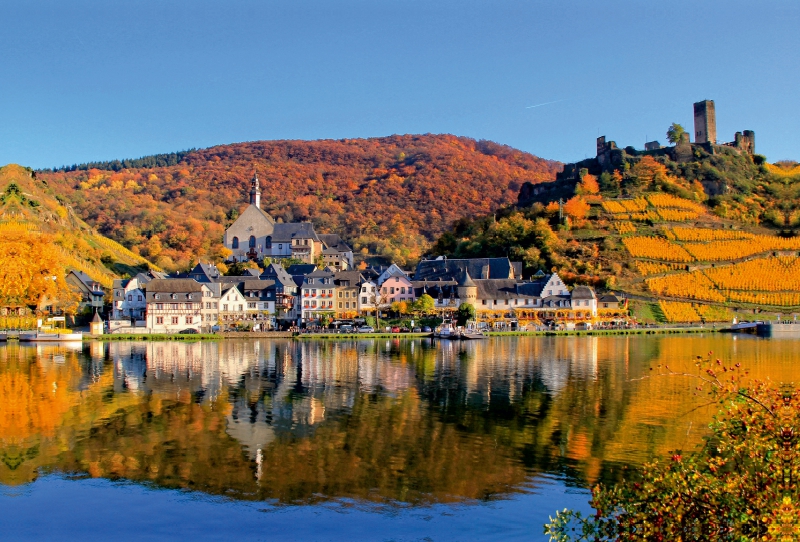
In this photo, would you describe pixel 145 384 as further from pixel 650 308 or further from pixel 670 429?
pixel 650 308

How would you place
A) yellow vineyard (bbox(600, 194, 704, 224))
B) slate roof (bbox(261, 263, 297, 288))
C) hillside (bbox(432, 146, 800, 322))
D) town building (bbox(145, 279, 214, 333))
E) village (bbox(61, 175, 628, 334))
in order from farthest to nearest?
1. yellow vineyard (bbox(600, 194, 704, 224))
2. slate roof (bbox(261, 263, 297, 288))
3. hillside (bbox(432, 146, 800, 322))
4. village (bbox(61, 175, 628, 334))
5. town building (bbox(145, 279, 214, 333))

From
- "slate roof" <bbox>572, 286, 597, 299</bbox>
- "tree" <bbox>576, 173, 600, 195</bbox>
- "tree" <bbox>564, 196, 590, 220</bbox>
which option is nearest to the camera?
"slate roof" <bbox>572, 286, 597, 299</bbox>

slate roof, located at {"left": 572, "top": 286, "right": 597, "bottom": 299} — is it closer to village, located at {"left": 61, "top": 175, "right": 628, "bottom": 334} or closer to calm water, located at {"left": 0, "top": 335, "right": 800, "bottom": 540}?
village, located at {"left": 61, "top": 175, "right": 628, "bottom": 334}

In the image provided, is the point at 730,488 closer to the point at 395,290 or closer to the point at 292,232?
the point at 395,290

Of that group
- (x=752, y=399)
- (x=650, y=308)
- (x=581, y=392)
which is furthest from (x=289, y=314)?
(x=752, y=399)

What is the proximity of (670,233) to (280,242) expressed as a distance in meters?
46.8

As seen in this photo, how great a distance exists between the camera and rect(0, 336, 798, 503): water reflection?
17.6 metres

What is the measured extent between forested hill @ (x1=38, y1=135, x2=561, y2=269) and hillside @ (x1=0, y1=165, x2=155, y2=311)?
350 inches

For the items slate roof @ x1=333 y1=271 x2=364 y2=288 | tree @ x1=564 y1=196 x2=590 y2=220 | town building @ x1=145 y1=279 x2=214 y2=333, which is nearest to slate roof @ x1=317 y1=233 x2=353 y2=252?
slate roof @ x1=333 y1=271 x2=364 y2=288

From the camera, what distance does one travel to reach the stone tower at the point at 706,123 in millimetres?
106562

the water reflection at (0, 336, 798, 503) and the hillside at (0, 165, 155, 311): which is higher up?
the hillside at (0, 165, 155, 311)

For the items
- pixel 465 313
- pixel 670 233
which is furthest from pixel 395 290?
pixel 670 233

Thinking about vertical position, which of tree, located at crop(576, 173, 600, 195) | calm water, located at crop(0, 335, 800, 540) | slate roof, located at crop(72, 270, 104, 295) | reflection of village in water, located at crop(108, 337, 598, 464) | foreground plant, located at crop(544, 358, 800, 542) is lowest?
calm water, located at crop(0, 335, 800, 540)

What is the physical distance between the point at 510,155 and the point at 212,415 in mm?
176187
